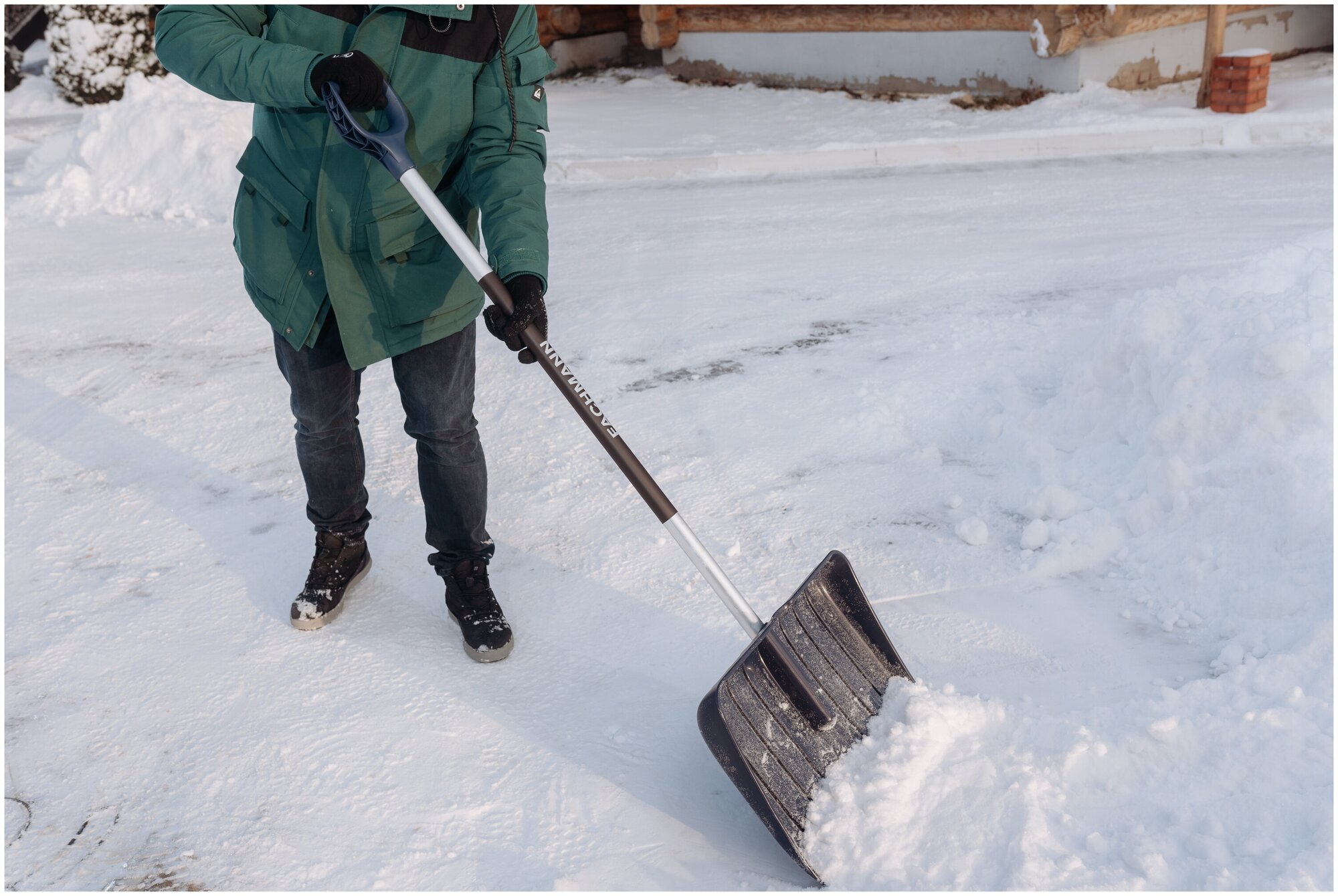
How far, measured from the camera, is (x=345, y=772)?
2373mm

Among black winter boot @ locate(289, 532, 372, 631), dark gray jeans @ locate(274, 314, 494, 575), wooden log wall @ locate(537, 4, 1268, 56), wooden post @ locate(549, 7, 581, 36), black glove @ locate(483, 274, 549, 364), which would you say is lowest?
black winter boot @ locate(289, 532, 372, 631)

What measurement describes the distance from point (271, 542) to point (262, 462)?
0.55 metres

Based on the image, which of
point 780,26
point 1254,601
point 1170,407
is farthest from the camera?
Result: point 780,26

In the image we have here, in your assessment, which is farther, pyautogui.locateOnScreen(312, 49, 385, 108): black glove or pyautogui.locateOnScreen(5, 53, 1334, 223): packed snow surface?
pyautogui.locateOnScreen(5, 53, 1334, 223): packed snow surface

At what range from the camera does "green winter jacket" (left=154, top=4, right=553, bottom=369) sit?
224 centimetres

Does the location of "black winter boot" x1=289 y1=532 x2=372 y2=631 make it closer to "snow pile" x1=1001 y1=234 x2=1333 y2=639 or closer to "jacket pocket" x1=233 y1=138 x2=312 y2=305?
"jacket pocket" x1=233 y1=138 x2=312 y2=305

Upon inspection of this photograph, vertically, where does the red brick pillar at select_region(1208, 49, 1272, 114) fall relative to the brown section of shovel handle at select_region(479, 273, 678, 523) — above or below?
above

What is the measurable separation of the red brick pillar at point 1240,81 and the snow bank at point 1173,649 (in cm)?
474

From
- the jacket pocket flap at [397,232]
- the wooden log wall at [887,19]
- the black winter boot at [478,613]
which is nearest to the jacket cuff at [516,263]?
the jacket pocket flap at [397,232]

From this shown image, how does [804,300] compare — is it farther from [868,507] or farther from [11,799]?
[11,799]

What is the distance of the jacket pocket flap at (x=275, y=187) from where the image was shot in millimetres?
A: 2369

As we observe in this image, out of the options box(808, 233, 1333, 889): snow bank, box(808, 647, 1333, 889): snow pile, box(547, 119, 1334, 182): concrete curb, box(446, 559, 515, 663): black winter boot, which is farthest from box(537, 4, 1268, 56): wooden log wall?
box(808, 647, 1333, 889): snow pile

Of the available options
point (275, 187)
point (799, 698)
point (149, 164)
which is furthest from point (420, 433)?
point (149, 164)

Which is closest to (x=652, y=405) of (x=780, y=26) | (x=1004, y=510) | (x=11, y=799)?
(x=1004, y=510)
